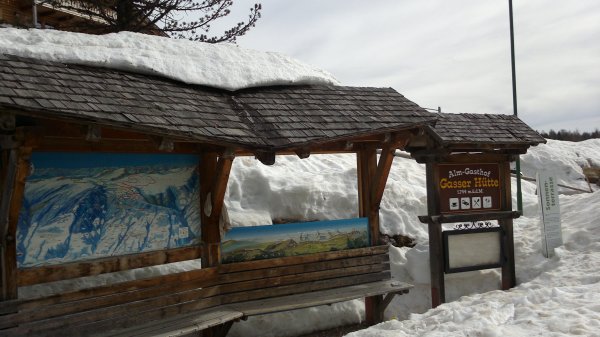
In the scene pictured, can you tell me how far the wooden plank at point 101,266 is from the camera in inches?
235

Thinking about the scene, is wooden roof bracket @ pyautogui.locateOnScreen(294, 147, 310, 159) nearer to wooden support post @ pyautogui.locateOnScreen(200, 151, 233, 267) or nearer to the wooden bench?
wooden support post @ pyautogui.locateOnScreen(200, 151, 233, 267)

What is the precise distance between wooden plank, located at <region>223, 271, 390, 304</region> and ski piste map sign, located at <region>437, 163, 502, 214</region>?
5.36 ft

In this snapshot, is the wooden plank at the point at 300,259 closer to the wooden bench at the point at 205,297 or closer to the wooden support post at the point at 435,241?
the wooden bench at the point at 205,297

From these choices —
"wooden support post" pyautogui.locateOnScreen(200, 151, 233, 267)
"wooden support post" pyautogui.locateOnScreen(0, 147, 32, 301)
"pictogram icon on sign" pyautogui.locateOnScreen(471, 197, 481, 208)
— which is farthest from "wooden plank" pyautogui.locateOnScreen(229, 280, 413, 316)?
"wooden support post" pyautogui.locateOnScreen(0, 147, 32, 301)

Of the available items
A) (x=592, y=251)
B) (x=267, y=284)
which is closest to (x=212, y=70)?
(x=267, y=284)

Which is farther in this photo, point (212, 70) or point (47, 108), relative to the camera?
point (212, 70)

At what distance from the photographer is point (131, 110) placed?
6078 millimetres

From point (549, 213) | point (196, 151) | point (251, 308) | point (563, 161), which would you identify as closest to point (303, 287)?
point (251, 308)

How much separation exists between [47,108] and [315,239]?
15.0 feet

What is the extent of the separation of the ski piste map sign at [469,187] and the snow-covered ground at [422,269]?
141 cm

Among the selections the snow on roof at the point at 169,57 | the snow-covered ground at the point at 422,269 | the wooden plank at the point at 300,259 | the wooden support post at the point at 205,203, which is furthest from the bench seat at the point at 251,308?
the snow on roof at the point at 169,57

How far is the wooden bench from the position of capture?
19.8 feet

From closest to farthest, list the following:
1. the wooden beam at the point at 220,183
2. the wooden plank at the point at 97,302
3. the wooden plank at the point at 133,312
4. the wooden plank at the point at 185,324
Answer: the wooden plank at the point at 97,302 → the wooden plank at the point at 133,312 → the wooden plank at the point at 185,324 → the wooden beam at the point at 220,183

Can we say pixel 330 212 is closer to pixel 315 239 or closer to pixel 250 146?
pixel 315 239
